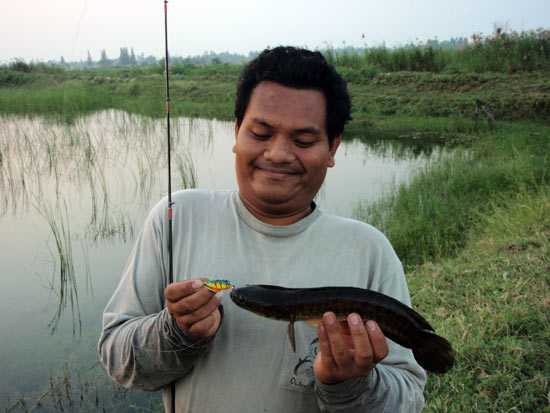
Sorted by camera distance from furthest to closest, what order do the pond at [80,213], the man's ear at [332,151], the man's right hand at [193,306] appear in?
the pond at [80,213]
the man's ear at [332,151]
the man's right hand at [193,306]

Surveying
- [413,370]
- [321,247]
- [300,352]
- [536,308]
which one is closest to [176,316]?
[300,352]

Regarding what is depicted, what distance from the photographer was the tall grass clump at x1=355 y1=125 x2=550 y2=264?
5879 millimetres

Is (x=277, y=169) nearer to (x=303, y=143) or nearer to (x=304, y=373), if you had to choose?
(x=303, y=143)

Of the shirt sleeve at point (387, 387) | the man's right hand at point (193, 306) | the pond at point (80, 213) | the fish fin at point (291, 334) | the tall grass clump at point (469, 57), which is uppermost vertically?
the tall grass clump at point (469, 57)

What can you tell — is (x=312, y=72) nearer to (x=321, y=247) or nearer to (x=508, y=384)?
(x=321, y=247)

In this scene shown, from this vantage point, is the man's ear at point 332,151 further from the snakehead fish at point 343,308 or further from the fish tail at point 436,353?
the fish tail at point 436,353

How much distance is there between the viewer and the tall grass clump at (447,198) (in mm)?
5879

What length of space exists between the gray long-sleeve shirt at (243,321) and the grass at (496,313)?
1.44 metres

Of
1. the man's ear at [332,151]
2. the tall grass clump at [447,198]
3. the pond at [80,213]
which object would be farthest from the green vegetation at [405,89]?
the man's ear at [332,151]

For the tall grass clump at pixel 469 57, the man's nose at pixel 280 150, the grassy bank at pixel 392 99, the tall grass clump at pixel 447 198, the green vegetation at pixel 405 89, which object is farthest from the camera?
the tall grass clump at pixel 469 57

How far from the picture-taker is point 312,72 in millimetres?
1701

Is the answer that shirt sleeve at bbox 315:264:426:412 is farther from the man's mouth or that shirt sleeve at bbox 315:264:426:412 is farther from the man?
the man's mouth

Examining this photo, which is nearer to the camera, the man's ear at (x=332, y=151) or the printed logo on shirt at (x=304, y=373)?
the printed logo on shirt at (x=304, y=373)

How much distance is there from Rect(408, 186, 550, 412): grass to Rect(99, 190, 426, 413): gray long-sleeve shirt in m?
1.44
